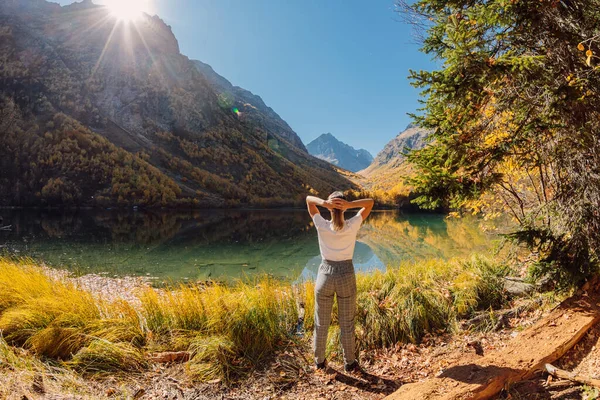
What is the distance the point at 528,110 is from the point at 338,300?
307 cm

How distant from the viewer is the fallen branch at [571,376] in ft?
7.49

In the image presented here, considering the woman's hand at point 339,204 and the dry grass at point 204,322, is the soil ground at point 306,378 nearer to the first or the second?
the dry grass at point 204,322

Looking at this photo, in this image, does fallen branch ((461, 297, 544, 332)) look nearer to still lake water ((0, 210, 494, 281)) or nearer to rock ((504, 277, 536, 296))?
rock ((504, 277, 536, 296))

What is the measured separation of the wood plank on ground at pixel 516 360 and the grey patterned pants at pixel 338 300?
86 cm

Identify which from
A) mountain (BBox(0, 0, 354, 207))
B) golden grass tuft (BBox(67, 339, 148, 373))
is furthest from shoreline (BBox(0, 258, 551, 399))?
mountain (BBox(0, 0, 354, 207))

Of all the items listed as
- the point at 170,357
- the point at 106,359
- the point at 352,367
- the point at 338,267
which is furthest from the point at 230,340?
the point at 338,267

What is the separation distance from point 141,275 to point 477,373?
12.6m

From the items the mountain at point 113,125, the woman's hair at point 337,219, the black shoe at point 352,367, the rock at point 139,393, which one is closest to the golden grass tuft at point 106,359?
the rock at point 139,393

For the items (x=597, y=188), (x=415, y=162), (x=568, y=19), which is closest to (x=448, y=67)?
(x=415, y=162)

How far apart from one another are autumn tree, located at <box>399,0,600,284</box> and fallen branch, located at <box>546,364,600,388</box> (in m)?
1.46

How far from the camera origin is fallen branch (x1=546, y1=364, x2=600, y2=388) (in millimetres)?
2284

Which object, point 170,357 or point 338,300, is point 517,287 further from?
point 170,357

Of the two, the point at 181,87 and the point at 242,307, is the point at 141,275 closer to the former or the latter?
the point at 242,307

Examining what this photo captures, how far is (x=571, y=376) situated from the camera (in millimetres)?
2430
